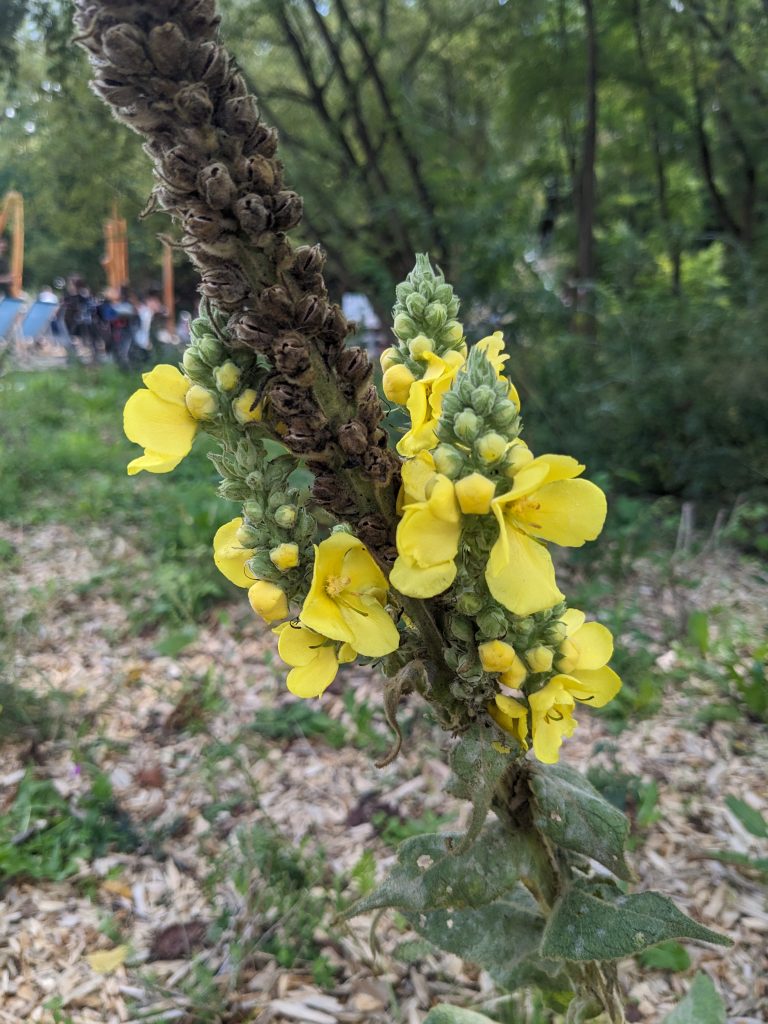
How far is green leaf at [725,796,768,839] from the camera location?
1804 mm

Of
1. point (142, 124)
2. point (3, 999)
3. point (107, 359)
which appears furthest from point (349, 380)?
point (107, 359)

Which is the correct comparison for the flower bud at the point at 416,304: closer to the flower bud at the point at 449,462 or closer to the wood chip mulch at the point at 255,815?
the flower bud at the point at 449,462

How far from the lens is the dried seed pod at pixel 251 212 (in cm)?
73

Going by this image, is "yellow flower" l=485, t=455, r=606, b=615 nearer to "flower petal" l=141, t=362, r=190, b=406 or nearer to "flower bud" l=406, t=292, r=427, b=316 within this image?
"flower bud" l=406, t=292, r=427, b=316

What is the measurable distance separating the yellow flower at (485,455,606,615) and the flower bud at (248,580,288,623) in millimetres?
250

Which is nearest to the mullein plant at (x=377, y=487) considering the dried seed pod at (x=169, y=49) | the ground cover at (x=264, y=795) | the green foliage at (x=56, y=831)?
the dried seed pod at (x=169, y=49)

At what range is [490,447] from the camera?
750 millimetres

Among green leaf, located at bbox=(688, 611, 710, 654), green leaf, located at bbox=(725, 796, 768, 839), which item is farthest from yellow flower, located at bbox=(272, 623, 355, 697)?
green leaf, located at bbox=(688, 611, 710, 654)

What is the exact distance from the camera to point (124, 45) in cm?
68

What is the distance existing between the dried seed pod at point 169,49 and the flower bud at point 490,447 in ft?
1.53

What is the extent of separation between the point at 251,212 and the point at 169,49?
16cm

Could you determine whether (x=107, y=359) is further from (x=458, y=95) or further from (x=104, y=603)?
(x=104, y=603)

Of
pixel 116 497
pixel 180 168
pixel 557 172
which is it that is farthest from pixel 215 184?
pixel 557 172

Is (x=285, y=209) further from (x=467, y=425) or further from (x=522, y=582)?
(x=522, y=582)
